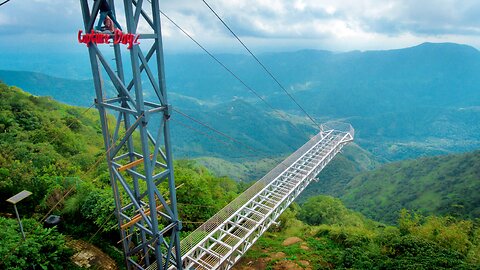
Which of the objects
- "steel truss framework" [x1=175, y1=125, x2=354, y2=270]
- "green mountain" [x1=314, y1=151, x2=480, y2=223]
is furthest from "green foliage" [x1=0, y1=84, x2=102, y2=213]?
"green mountain" [x1=314, y1=151, x2=480, y2=223]

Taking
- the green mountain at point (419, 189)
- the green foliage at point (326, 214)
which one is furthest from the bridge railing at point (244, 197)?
the green mountain at point (419, 189)

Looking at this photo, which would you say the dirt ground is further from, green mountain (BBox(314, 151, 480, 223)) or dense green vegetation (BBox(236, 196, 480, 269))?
green mountain (BBox(314, 151, 480, 223))

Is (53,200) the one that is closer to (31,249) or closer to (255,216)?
(31,249)

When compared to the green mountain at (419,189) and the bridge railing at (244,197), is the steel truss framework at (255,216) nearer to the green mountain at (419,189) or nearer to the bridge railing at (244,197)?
the bridge railing at (244,197)

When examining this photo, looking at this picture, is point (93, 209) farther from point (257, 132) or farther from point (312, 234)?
point (257, 132)

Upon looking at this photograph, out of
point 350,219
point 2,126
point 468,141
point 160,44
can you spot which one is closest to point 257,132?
point 468,141

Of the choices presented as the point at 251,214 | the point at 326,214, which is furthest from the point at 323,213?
the point at 251,214
